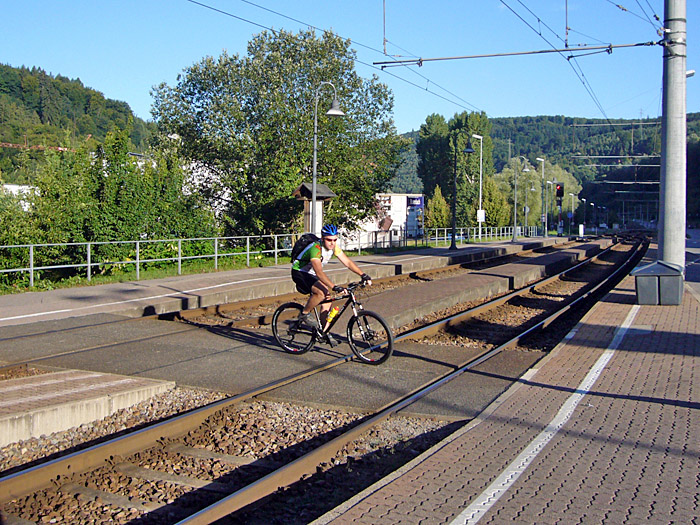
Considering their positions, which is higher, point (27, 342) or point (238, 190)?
point (238, 190)

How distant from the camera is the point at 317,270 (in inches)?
362

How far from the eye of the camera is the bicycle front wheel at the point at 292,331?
9750 mm

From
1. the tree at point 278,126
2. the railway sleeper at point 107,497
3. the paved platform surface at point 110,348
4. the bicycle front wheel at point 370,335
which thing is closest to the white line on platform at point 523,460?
the railway sleeper at point 107,497

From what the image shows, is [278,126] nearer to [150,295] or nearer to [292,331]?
[150,295]

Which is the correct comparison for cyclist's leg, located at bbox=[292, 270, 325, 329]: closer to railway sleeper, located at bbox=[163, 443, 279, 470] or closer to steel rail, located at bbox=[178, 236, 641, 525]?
steel rail, located at bbox=[178, 236, 641, 525]

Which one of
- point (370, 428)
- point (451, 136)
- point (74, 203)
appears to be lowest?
point (370, 428)

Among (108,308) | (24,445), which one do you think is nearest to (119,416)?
(24,445)

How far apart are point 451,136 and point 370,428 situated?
11139 cm

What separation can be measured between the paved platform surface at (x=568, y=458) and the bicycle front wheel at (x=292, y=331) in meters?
3.08

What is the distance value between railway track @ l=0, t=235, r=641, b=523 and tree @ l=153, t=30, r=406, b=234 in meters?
30.3

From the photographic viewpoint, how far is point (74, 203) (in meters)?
21.4

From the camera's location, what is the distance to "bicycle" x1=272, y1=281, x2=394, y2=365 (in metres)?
9.32

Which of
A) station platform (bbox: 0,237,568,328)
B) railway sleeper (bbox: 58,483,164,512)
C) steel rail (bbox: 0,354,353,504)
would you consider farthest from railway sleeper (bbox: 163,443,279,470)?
station platform (bbox: 0,237,568,328)

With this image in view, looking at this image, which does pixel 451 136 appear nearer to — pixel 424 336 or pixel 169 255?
pixel 169 255
